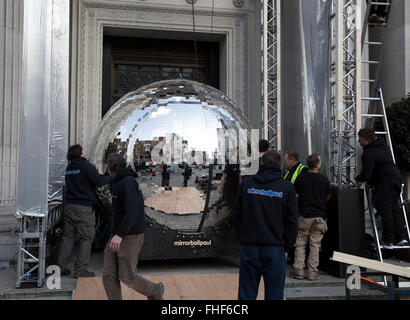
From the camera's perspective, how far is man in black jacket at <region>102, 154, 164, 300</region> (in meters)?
4.06

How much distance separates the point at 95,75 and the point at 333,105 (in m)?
6.60

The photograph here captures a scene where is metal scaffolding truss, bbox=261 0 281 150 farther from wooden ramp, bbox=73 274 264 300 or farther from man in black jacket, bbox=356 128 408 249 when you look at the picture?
wooden ramp, bbox=73 274 264 300

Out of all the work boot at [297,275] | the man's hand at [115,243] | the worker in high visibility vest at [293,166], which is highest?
the worker in high visibility vest at [293,166]

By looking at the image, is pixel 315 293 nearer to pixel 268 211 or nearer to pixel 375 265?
pixel 375 265

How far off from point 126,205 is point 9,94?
6.41 metres

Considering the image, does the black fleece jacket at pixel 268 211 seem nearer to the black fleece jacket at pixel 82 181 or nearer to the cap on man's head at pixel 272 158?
the cap on man's head at pixel 272 158

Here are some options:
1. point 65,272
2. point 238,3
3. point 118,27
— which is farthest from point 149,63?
point 65,272

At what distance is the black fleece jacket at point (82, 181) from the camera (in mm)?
5922

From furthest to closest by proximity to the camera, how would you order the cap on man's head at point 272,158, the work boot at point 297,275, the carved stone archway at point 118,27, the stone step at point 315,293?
the carved stone archway at point 118,27
the work boot at point 297,275
the stone step at point 315,293
the cap on man's head at point 272,158

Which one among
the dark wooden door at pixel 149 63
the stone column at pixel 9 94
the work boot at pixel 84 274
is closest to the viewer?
the work boot at pixel 84 274

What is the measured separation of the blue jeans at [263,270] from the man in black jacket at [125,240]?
102cm

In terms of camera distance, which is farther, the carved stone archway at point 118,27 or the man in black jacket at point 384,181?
the carved stone archway at point 118,27

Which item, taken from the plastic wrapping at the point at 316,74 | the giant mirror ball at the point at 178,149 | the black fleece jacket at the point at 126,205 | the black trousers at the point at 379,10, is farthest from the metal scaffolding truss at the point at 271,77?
the black fleece jacket at the point at 126,205

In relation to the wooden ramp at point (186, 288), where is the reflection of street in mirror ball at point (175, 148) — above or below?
above
